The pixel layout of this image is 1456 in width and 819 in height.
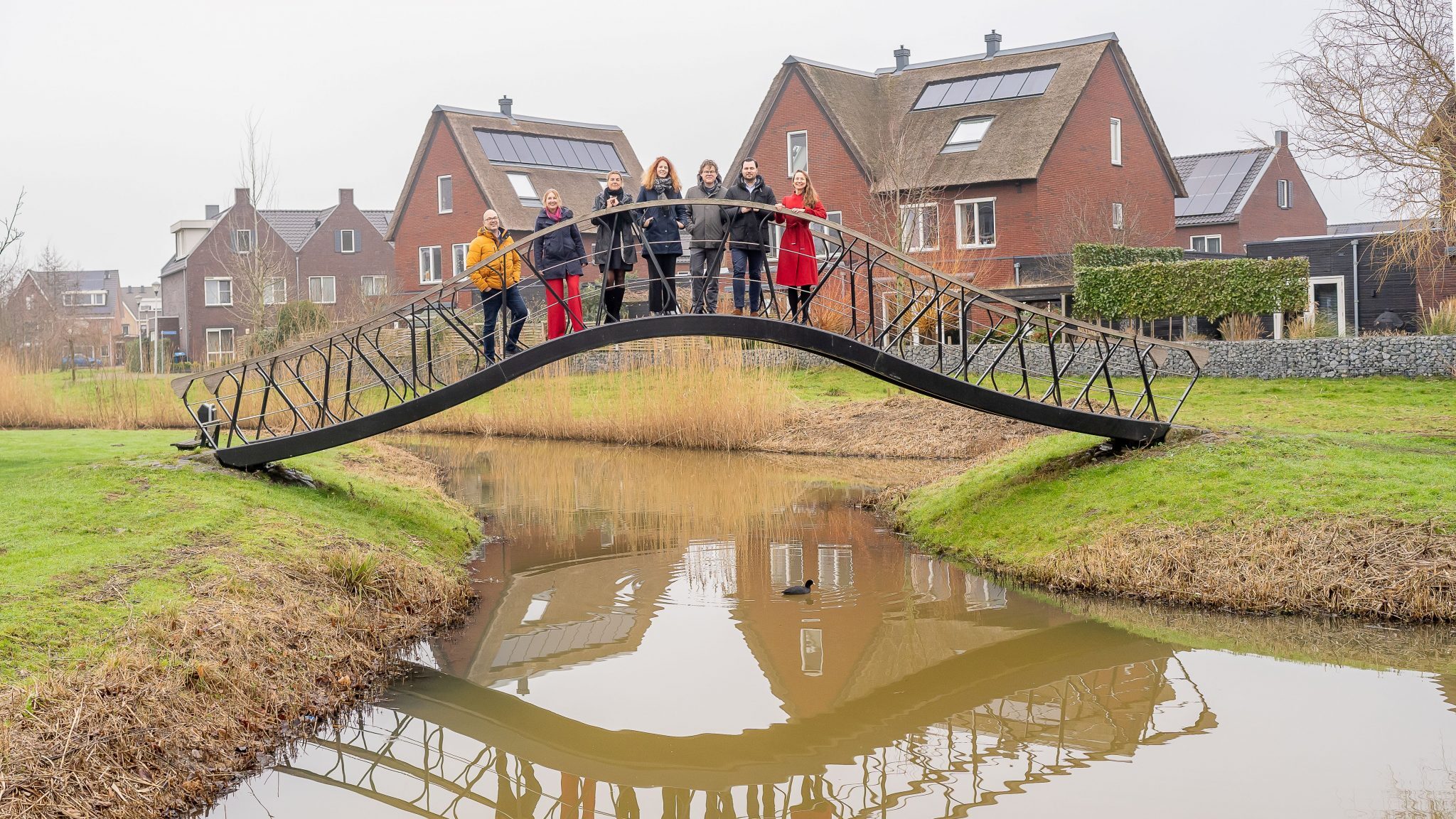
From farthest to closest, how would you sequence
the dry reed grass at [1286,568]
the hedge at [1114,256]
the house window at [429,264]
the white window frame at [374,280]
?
the white window frame at [374,280], the house window at [429,264], the hedge at [1114,256], the dry reed grass at [1286,568]

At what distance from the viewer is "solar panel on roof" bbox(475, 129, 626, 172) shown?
45.4 meters

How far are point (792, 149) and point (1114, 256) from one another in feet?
42.8

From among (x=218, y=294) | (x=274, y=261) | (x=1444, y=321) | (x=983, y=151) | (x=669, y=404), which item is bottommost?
(x=669, y=404)

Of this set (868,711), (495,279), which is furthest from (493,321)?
(868,711)

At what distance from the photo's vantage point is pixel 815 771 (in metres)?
8.17

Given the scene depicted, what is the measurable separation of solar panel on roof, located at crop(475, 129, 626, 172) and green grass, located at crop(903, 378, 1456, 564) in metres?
32.1

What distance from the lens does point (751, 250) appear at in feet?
42.8

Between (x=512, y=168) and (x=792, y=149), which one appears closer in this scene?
(x=792, y=149)

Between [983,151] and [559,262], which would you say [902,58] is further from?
[559,262]

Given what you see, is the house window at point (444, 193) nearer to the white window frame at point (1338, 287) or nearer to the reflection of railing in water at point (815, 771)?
the white window frame at point (1338, 287)

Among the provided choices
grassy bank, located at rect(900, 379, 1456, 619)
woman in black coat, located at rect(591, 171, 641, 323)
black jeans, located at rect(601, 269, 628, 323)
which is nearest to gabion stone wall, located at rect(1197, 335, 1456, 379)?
grassy bank, located at rect(900, 379, 1456, 619)

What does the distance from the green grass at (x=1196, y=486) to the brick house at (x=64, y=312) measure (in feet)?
62.3

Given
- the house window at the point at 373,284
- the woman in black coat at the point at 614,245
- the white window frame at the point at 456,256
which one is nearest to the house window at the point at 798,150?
the white window frame at the point at 456,256

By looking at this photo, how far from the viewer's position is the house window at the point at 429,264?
4625 centimetres
